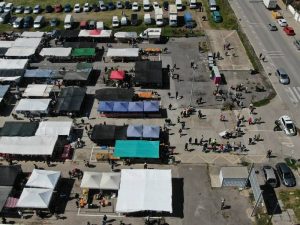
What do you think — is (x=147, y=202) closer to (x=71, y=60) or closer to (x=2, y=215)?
(x=2, y=215)

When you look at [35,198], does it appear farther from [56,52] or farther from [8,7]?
[8,7]

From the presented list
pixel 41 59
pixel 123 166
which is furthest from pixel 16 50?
pixel 123 166

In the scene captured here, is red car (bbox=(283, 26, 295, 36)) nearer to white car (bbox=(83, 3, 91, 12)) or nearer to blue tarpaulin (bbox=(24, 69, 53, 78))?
white car (bbox=(83, 3, 91, 12))

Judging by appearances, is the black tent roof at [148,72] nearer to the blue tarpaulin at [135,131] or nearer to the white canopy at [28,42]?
the blue tarpaulin at [135,131]

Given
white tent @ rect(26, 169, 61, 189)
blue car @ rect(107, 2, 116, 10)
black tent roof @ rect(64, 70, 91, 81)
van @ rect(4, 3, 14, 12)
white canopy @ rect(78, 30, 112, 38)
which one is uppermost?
white tent @ rect(26, 169, 61, 189)

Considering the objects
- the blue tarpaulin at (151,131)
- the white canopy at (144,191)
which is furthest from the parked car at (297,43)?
the white canopy at (144,191)

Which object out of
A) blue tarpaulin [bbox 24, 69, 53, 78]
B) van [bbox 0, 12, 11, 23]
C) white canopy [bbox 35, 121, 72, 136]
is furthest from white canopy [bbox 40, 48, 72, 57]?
white canopy [bbox 35, 121, 72, 136]

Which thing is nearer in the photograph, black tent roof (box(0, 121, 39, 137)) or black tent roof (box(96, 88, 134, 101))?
black tent roof (box(0, 121, 39, 137))
